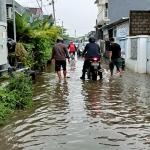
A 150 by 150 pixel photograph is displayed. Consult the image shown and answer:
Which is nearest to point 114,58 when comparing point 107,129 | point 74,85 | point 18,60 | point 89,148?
point 74,85

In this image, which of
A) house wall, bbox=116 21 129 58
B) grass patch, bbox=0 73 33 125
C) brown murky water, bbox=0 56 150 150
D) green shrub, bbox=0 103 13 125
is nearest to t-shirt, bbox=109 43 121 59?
brown murky water, bbox=0 56 150 150

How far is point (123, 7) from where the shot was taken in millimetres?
35750

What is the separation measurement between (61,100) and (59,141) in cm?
338

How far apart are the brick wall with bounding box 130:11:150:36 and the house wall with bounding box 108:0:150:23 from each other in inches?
613

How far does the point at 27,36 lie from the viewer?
615 inches

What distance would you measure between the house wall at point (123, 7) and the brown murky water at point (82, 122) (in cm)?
2576

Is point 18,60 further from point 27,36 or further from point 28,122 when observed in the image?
point 28,122

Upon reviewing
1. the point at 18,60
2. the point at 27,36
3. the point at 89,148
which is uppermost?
the point at 27,36

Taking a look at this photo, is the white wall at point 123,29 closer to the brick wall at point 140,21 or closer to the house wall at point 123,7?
the brick wall at point 140,21

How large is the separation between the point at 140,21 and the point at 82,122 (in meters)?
12.8

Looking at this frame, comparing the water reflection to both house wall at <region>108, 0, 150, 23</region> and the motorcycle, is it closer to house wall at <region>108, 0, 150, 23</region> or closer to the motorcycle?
the motorcycle

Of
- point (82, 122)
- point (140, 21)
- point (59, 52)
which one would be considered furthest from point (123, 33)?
point (82, 122)

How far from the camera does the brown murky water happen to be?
16.3ft

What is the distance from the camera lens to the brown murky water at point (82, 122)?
4.95 metres
